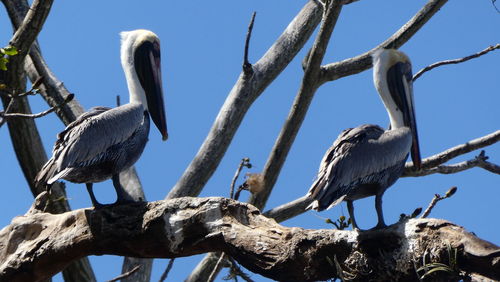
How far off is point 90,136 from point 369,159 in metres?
2.40

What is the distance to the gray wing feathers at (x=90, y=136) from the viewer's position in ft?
24.4

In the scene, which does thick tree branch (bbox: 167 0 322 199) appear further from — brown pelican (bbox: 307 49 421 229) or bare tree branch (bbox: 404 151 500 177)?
brown pelican (bbox: 307 49 421 229)

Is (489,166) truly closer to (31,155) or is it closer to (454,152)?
(454,152)

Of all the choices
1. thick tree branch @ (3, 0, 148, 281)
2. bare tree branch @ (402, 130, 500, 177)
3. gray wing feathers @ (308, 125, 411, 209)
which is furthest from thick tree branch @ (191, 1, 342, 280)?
gray wing feathers @ (308, 125, 411, 209)

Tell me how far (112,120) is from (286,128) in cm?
267

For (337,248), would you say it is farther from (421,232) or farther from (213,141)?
(213,141)

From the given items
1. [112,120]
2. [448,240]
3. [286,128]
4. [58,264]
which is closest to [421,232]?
[448,240]

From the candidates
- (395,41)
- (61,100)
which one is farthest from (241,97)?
(61,100)

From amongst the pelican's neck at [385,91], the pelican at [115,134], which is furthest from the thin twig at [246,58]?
the pelican's neck at [385,91]

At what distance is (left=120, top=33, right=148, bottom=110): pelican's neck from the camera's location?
8.77 metres

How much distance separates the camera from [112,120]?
26.0 feet

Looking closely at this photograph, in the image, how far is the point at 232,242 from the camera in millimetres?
6004

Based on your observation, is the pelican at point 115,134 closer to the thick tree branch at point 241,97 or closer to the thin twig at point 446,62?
the thick tree branch at point 241,97

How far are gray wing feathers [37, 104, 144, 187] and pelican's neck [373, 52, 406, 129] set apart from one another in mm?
2365
